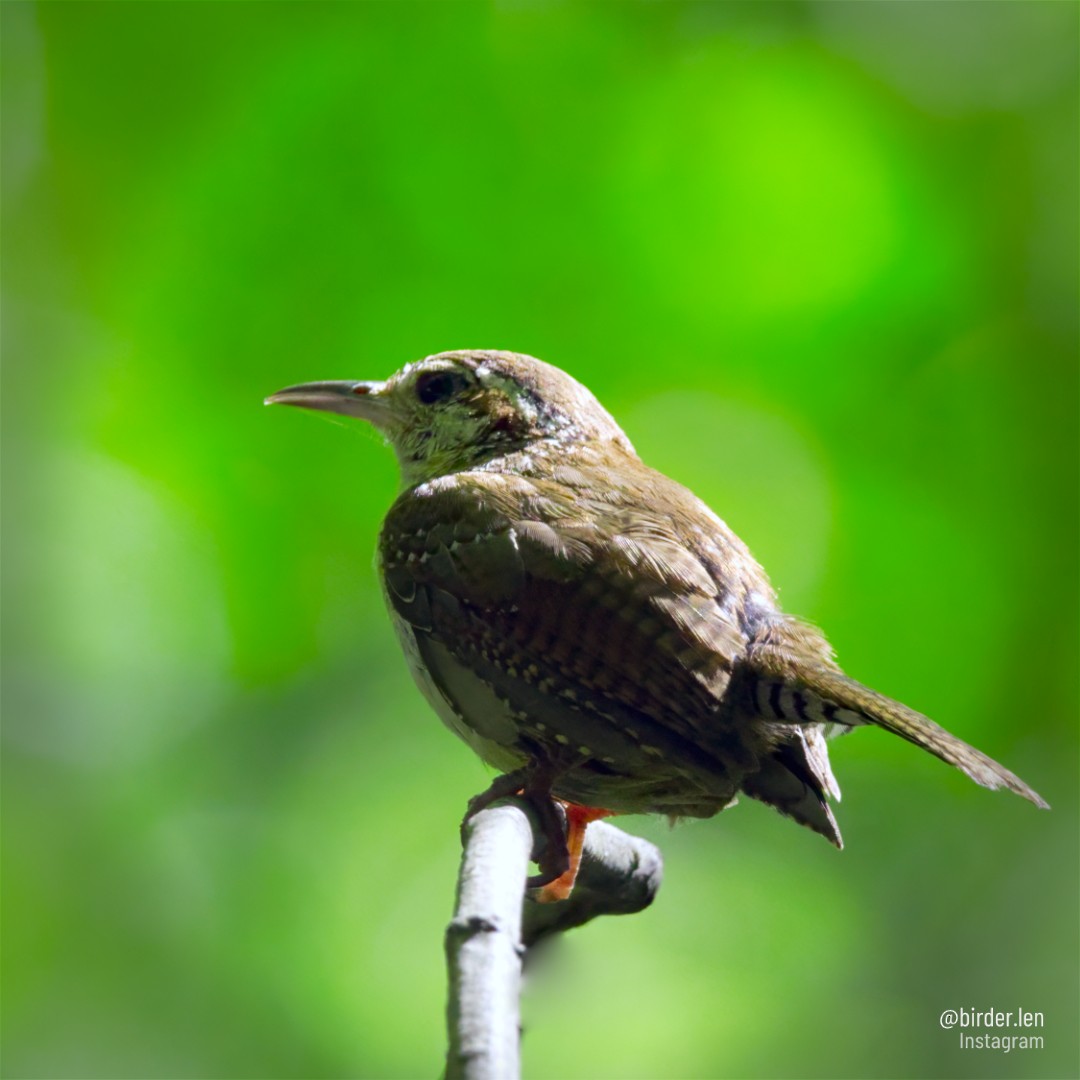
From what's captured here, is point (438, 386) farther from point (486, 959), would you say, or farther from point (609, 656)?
point (486, 959)

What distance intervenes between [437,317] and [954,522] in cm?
176

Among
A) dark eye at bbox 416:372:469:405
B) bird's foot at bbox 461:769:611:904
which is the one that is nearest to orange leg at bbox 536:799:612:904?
bird's foot at bbox 461:769:611:904

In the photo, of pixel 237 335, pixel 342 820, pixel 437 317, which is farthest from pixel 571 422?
pixel 342 820

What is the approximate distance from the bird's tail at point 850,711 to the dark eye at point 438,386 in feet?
4.56

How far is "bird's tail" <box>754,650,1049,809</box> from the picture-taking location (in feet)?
7.89

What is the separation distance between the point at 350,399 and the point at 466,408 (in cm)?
36

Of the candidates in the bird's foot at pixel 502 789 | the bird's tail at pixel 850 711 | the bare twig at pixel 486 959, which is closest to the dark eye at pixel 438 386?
the bird's foot at pixel 502 789

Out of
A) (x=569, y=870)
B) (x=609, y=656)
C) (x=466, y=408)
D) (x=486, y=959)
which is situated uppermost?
(x=466, y=408)

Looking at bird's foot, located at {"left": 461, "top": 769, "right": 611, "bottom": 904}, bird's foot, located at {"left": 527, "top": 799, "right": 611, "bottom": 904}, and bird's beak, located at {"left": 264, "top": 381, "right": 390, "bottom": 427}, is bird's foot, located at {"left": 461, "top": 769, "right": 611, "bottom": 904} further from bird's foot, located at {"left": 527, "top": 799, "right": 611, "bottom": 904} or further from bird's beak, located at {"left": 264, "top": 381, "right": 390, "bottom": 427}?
bird's beak, located at {"left": 264, "top": 381, "right": 390, "bottom": 427}

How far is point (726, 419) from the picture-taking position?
434 centimetres

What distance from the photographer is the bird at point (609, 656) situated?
8.70 feet

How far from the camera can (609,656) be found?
2754mm

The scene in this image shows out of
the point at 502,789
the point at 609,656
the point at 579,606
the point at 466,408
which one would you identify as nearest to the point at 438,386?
the point at 466,408

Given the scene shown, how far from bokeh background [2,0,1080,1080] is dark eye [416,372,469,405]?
0.49 m
